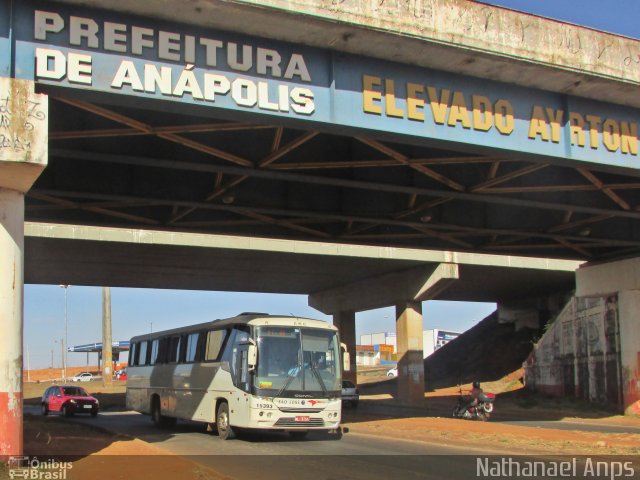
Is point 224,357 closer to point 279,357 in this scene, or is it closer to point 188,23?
Answer: point 279,357

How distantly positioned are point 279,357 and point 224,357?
2.19 meters

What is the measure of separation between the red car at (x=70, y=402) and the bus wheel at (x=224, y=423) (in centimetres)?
1506

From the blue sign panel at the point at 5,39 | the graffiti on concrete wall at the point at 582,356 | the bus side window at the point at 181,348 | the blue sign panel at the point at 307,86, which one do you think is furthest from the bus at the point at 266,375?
the graffiti on concrete wall at the point at 582,356

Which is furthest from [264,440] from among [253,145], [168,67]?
[168,67]

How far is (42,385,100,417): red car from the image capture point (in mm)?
33344

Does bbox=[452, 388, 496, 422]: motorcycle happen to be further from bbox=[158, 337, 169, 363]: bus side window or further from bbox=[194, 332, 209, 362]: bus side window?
bbox=[158, 337, 169, 363]: bus side window

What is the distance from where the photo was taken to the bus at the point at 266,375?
18516 millimetres

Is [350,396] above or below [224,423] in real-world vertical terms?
below

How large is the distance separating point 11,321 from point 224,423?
32.4ft

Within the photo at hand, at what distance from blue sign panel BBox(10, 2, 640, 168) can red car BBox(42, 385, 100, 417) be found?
979 inches

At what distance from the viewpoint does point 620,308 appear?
27078mm

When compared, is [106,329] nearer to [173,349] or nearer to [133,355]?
[133,355]

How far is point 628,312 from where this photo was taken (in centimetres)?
2672

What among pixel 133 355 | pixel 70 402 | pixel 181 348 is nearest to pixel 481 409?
pixel 181 348
